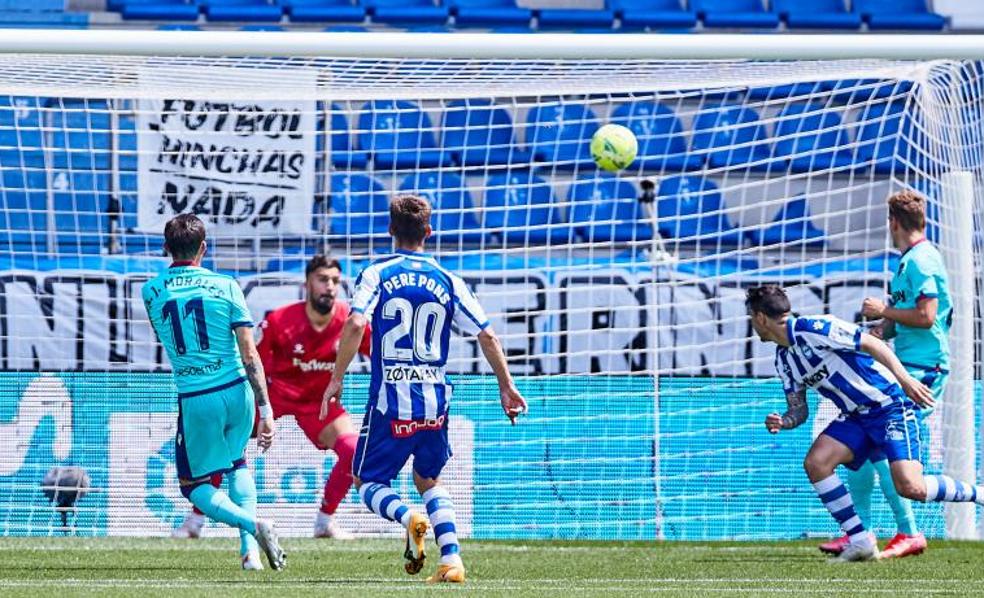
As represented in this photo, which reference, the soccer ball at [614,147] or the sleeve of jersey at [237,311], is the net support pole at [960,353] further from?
the sleeve of jersey at [237,311]

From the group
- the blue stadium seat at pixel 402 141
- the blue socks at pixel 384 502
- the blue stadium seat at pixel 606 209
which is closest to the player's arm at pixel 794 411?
the blue socks at pixel 384 502

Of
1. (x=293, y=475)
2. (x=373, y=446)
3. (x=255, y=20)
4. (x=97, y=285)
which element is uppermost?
(x=255, y=20)

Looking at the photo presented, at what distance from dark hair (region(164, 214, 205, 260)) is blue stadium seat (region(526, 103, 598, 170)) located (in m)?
5.61

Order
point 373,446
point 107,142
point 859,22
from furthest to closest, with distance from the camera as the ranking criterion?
point 859,22 < point 107,142 < point 373,446

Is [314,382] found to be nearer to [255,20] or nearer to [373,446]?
[373,446]

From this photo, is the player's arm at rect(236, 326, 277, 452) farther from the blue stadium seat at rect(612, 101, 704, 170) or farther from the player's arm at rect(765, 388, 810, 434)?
the blue stadium seat at rect(612, 101, 704, 170)

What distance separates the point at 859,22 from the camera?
16.0 meters

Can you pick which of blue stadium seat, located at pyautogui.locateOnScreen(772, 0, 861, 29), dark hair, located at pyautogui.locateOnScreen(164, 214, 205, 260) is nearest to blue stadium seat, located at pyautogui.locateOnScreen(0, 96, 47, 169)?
dark hair, located at pyautogui.locateOnScreen(164, 214, 205, 260)

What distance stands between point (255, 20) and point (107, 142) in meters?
3.54

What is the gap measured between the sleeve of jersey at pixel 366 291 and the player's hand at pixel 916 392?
2.69 meters

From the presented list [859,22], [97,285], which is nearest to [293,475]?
[97,285]

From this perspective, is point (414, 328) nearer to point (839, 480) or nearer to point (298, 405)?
point (839, 480)

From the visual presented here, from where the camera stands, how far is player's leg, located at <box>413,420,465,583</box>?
6488 millimetres

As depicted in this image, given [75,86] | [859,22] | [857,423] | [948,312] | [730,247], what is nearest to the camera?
[857,423]
